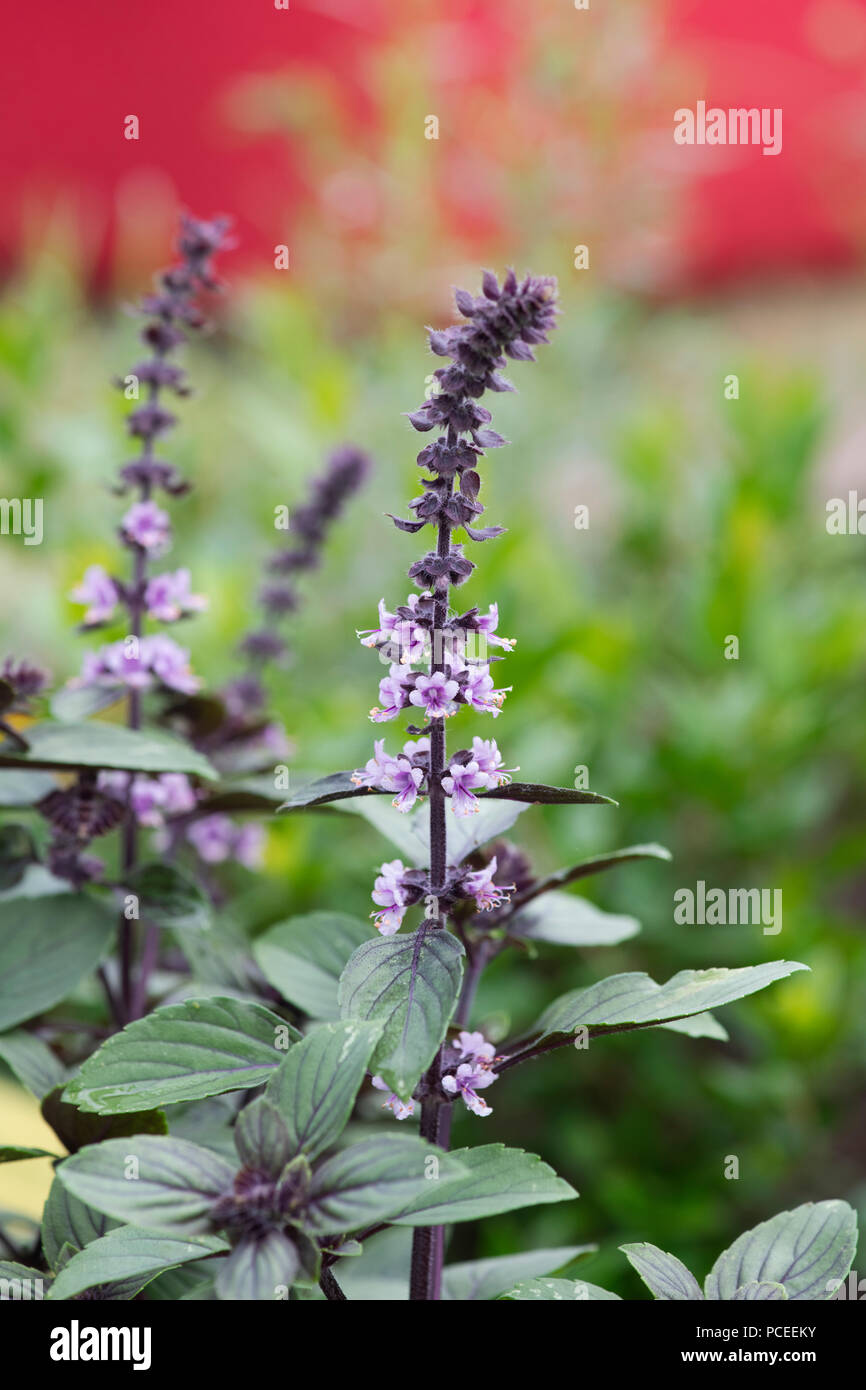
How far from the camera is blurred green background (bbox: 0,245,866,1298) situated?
1.17 m

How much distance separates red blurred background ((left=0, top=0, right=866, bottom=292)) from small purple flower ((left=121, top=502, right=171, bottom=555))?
57.2 inches

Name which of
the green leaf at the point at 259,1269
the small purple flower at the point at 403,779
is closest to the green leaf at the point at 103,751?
the small purple flower at the point at 403,779

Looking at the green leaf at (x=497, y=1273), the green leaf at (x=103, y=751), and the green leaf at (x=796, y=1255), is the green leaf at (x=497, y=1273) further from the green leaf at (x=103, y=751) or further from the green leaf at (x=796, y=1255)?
the green leaf at (x=103, y=751)

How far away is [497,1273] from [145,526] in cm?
44

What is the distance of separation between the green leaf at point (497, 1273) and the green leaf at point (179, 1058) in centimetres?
18

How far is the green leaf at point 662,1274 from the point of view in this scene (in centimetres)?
48

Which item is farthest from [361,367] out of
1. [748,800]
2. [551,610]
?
[748,800]

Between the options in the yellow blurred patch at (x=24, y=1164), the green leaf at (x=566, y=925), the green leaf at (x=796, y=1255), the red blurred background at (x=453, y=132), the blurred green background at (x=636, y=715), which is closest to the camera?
the green leaf at (x=796, y=1255)

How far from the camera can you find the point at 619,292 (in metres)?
2.53

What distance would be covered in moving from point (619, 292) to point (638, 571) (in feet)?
3.39

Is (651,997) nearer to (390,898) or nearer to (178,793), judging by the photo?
(390,898)

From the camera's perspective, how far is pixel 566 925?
2.09ft

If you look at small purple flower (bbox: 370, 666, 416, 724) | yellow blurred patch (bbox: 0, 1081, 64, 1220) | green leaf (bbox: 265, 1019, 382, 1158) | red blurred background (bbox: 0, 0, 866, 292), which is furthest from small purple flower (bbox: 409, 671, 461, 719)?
red blurred background (bbox: 0, 0, 866, 292)
